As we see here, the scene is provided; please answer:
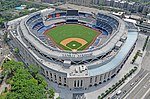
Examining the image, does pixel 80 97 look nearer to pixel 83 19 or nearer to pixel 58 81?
pixel 58 81

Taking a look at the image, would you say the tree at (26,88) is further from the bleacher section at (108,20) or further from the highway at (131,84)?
the bleacher section at (108,20)

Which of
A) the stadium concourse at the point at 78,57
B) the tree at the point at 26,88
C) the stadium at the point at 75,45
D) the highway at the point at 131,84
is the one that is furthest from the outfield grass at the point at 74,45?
the highway at the point at 131,84

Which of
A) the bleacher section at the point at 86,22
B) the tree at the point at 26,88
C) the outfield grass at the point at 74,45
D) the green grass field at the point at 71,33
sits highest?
the bleacher section at the point at 86,22

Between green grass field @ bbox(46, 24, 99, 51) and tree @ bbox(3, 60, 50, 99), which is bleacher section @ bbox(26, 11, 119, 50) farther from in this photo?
tree @ bbox(3, 60, 50, 99)

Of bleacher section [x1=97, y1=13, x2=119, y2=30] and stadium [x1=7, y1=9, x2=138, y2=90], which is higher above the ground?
bleacher section [x1=97, y1=13, x2=119, y2=30]

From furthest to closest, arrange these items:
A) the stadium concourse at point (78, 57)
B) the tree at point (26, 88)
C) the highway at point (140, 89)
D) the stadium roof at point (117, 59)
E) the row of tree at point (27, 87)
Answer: the stadium roof at point (117, 59) < the stadium concourse at point (78, 57) < the highway at point (140, 89) < the row of tree at point (27, 87) < the tree at point (26, 88)

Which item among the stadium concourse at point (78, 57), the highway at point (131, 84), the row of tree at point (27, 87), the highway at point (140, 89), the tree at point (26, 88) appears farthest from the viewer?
the stadium concourse at point (78, 57)

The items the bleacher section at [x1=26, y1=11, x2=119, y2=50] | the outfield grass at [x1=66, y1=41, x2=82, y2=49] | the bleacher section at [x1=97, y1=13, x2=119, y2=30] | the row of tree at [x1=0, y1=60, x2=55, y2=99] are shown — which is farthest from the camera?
the bleacher section at [x1=97, y1=13, x2=119, y2=30]

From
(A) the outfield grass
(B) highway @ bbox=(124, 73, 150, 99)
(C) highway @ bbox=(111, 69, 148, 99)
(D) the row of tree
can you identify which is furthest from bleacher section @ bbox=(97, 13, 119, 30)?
(D) the row of tree
